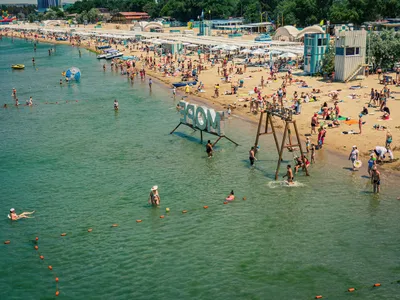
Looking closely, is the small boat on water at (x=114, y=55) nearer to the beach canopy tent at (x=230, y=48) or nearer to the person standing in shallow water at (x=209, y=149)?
the beach canopy tent at (x=230, y=48)

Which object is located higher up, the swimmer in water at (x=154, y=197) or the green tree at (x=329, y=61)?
the green tree at (x=329, y=61)


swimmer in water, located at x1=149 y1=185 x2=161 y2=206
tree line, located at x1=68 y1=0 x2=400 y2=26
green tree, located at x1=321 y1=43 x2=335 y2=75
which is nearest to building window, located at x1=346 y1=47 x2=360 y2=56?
green tree, located at x1=321 y1=43 x2=335 y2=75

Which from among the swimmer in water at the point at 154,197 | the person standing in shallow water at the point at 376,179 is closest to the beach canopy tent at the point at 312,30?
the person standing in shallow water at the point at 376,179

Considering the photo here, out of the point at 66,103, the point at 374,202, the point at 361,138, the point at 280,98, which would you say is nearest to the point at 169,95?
the point at 66,103

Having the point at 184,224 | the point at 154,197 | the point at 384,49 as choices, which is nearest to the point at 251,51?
the point at 384,49

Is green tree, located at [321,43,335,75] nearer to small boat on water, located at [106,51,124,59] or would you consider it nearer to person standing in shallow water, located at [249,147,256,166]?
person standing in shallow water, located at [249,147,256,166]

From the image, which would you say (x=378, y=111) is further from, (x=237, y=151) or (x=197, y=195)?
(x=197, y=195)

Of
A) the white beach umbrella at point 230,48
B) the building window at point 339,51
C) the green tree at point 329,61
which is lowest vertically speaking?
the green tree at point 329,61
